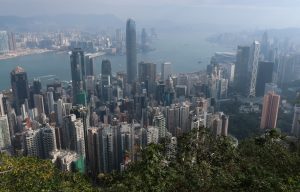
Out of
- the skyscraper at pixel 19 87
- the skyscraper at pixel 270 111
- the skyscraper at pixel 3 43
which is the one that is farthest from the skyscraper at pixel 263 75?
the skyscraper at pixel 3 43

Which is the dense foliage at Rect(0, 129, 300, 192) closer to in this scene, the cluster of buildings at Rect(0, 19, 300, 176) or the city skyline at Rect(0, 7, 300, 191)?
the city skyline at Rect(0, 7, 300, 191)

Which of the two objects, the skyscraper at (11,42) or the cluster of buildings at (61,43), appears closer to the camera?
the skyscraper at (11,42)

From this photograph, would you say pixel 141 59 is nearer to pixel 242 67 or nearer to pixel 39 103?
pixel 242 67

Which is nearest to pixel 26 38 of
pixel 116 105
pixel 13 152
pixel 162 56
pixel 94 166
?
pixel 162 56

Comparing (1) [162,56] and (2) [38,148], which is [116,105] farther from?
(1) [162,56]

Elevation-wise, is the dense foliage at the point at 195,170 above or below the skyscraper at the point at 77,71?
above

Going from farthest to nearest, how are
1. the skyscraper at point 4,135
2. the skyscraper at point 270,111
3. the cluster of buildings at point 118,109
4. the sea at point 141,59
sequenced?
1. the sea at point 141,59
2. the skyscraper at point 270,111
3. the skyscraper at point 4,135
4. the cluster of buildings at point 118,109

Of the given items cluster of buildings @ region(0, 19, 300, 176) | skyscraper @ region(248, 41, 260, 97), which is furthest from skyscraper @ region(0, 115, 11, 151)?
skyscraper @ region(248, 41, 260, 97)

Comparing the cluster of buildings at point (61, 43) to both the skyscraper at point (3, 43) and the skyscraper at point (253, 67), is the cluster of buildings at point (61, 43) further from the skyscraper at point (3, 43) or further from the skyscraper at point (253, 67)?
the skyscraper at point (253, 67)
